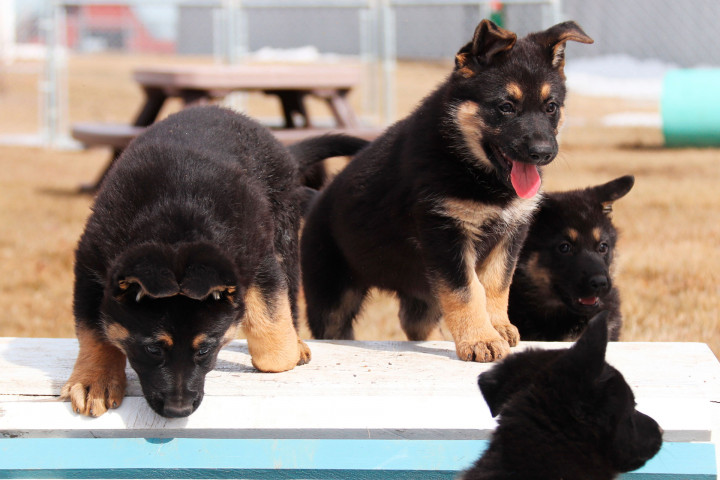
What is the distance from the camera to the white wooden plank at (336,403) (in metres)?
2.78

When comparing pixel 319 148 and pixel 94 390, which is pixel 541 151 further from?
pixel 94 390

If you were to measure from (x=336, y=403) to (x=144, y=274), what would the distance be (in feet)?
2.63

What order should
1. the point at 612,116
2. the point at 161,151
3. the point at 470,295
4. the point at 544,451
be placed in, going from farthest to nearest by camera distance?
the point at 612,116, the point at 470,295, the point at 161,151, the point at 544,451

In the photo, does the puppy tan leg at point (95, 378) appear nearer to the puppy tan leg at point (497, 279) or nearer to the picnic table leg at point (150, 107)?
the puppy tan leg at point (497, 279)

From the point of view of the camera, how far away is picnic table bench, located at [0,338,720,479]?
107 inches

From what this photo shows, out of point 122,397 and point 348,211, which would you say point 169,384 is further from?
point 348,211

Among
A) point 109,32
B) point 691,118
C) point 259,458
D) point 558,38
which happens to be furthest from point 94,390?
point 109,32

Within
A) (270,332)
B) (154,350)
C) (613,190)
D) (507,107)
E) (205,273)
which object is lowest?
(270,332)

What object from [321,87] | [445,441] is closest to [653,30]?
A: [321,87]

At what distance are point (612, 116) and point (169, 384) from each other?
1500 centimetres

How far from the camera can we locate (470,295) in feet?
11.1

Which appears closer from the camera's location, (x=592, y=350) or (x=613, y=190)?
(x=592, y=350)

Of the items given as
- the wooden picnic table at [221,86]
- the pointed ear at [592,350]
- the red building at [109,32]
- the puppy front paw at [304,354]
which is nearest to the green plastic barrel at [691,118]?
the wooden picnic table at [221,86]

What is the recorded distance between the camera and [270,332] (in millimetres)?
3117
